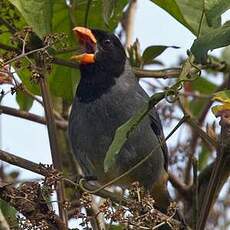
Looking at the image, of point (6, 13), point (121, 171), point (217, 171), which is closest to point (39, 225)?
point (217, 171)

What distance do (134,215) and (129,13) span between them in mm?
2052

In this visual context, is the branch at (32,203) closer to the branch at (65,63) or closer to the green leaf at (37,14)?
the green leaf at (37,14)

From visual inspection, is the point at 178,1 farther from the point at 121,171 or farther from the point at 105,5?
the point at 121,171

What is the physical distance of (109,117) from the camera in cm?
331

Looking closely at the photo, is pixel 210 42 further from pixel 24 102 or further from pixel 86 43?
pixel 24 102

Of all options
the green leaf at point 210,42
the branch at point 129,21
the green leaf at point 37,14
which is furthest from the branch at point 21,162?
the branch at point 129,21

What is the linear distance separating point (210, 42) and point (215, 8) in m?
0.08

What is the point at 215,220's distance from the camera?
3.12 metres

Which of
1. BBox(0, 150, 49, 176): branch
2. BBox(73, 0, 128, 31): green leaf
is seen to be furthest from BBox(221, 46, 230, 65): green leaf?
BBox(0, 150, 49, 176): branch

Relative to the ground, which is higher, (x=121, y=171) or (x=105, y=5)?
(x=105, y=5)

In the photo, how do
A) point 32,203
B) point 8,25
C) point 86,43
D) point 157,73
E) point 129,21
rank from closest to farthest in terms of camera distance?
point 32,203, point 8,25, point 157,73, point 86,43, point 129,21

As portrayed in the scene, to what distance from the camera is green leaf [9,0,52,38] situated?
2.20 m

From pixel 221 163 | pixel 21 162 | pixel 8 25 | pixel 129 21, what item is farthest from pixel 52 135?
pixel 129 21

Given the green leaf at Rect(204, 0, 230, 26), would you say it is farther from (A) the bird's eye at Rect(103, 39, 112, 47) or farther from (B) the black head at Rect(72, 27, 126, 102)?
(A) the bird's eye at Rect(103, 39, 112, 47)
